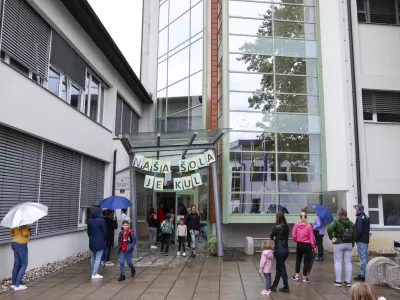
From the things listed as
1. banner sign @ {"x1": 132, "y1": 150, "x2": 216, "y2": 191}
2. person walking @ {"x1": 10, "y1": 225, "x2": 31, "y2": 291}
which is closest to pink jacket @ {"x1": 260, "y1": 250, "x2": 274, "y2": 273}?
person walking @ {"x1": 10, "y1": 225, "x2": 31, "y2": 291}

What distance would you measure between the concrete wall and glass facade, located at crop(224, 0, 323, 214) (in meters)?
5.40

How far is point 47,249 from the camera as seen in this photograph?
1039cm

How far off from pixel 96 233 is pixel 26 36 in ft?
17.1

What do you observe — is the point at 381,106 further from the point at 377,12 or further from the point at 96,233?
the point at 96,233

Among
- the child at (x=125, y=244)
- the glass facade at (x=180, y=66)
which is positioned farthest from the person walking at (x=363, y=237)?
the glass facade at (x=180, y=66)

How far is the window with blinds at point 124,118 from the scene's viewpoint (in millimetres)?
17391

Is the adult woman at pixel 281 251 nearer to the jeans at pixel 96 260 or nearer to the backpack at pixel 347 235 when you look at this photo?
the backpack at pixel 347 235

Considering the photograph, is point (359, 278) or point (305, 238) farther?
point (359, 278)

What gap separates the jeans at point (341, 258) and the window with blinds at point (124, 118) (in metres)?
11.2

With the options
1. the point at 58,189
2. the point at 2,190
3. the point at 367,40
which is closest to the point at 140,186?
the point at 58,189

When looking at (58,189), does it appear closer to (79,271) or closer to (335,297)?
(79,271)

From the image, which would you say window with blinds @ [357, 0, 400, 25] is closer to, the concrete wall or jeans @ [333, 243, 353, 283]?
jeans @ [333, 243, 353, 283]

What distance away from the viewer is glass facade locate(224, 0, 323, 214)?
47.5ft

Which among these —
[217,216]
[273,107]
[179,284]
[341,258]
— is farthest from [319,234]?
[179,284]
